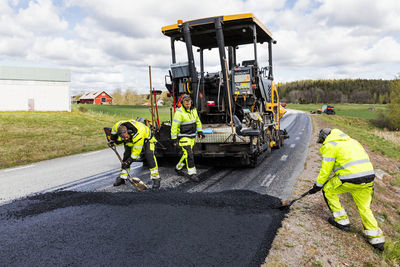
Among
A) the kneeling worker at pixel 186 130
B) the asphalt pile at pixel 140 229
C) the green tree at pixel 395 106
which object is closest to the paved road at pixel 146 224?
the asphalt pile at pixel 140 229

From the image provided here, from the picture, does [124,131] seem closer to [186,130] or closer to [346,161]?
[186,130]

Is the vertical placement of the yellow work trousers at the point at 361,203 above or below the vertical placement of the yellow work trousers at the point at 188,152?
below

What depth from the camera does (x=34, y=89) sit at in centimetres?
2975

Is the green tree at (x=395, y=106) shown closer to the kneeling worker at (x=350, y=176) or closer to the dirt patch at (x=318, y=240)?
the dirt patch at (x=318, y=240)

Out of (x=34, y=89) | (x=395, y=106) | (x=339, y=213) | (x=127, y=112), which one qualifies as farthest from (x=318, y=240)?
(x=395, y=106)

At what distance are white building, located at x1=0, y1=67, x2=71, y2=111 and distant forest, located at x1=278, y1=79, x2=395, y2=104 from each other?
262ft

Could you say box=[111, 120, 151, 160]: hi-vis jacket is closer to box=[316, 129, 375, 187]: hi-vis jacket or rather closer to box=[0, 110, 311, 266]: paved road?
box=[0, 110, 311, 266]: paved road

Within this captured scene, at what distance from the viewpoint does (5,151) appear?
11.6 meters

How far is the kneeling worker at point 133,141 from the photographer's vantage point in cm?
532

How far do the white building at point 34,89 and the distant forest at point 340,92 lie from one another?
262ft

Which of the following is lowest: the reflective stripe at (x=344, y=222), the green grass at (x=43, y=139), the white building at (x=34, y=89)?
the reflective stripe at (x=344, y=222)

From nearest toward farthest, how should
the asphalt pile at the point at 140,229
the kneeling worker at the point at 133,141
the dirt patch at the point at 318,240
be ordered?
the asphalt pile at the point at 140,229 → the dirt patch at the point at 318,240 → the kneeling worker at the point at 133,141

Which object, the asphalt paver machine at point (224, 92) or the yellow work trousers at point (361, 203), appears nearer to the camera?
the yellow work trousers at point (361, 203)

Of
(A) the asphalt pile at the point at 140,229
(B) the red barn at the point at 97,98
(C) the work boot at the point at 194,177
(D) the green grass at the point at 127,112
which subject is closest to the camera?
(A) the asphalt pile at the point at 140,229
